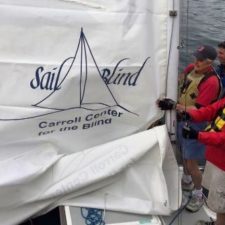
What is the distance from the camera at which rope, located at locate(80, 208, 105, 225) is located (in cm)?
258

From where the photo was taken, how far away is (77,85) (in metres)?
2.68

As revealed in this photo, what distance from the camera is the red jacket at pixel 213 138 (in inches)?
116

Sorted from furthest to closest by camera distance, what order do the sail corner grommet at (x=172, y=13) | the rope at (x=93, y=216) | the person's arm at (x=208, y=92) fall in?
1. the person's arm at (x=208, y=92)
2. the sail corner grommet at (x=172, y=13)
3. the rope at (x=93, y=216)

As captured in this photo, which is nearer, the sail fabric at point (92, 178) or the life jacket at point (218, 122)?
the sail fabric at point (92, 178)

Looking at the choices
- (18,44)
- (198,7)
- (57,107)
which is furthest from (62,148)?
(198,7)

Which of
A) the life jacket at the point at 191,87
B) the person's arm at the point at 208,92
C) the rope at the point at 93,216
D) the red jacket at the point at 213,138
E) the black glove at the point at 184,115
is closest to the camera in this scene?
the rope at the point at 93,216

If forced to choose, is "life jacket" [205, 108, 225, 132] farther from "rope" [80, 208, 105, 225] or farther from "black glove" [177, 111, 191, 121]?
"rope" [80, 208, 105, 225]

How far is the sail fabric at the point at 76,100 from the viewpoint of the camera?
259cm

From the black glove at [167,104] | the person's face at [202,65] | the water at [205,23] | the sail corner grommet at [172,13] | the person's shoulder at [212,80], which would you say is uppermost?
the sail corner grommet at [172,13]

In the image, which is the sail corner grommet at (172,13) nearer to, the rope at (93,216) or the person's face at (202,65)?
the rope at (93,216)

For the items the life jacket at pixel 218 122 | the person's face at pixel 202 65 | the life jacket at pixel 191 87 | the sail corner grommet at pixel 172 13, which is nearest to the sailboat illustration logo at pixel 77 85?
the sail corner grommet at pixel 172 13

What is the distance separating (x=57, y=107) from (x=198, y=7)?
8606 mm

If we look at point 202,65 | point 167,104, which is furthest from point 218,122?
point 202,65

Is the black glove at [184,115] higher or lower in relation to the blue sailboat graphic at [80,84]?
lower
